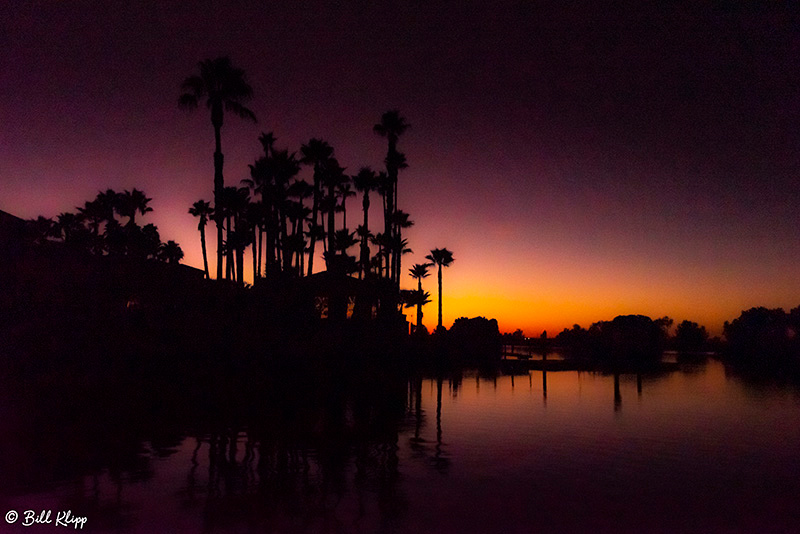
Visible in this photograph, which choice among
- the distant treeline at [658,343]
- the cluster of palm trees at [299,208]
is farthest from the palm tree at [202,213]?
the distant treeline at [658,343]

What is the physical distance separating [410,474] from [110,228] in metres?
52.2

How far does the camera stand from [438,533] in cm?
980

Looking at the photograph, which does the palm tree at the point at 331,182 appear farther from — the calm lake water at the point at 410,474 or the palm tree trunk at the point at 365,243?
the calm lake water at the point at 410,474

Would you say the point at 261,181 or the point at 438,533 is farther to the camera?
the point at 261,181

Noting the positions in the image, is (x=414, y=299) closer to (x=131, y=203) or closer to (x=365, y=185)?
(x=365, y=185)

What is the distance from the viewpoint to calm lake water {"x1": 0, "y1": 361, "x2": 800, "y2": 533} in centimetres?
1040

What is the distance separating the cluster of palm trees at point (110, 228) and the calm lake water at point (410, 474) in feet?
123

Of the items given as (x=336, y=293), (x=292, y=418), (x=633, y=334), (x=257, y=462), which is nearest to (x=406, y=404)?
(x=292, y=418)

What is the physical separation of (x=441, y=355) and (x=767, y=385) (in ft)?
75.4

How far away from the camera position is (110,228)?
187 ft

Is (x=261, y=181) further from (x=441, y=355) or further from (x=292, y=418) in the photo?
(x=292, y=418)

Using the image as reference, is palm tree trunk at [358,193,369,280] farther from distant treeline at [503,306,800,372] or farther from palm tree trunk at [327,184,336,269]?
distant treeline at [503,306,800,372]

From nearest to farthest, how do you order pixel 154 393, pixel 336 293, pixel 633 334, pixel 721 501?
pixel 721 501
pixel 154 393
pixel 336 293
pixel 633 334

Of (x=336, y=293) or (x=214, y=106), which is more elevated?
(x=214, y=106)
